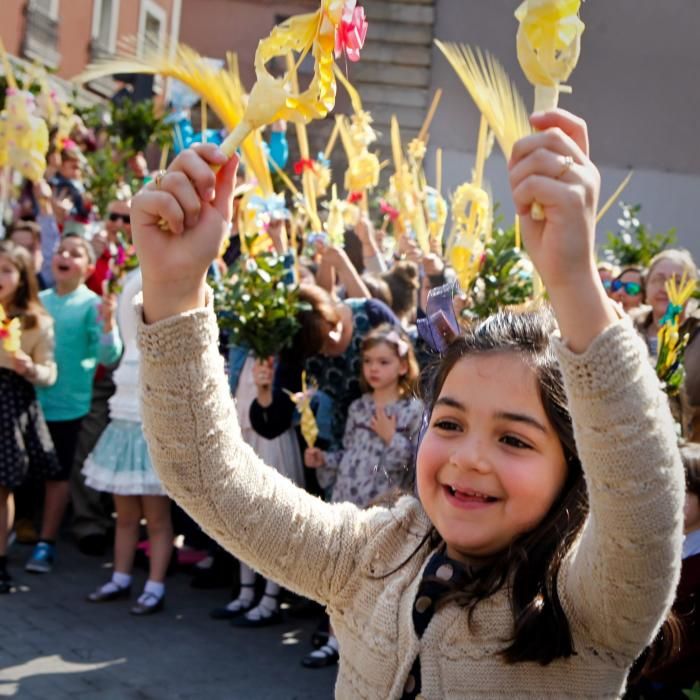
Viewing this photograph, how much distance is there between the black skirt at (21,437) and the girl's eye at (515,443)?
4.62 m

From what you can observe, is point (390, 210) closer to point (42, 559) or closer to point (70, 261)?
point (70, 261)

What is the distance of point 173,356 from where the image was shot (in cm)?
170

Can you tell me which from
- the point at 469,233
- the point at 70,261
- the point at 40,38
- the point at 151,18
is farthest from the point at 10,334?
the point at 151,18

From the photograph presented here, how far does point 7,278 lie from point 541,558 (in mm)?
4877

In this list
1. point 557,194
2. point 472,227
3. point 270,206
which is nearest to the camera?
point 557,194

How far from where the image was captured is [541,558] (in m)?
1.74

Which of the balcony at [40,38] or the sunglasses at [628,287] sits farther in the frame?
the balcony at [40,38]

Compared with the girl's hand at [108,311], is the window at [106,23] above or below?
above

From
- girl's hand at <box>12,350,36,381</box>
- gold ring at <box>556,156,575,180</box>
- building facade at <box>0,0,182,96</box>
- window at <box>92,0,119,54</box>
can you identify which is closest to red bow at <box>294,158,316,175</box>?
girl's hand at <box>12,350,36,381</box>

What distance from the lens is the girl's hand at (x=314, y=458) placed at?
533 centimetres

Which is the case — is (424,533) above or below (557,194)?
below

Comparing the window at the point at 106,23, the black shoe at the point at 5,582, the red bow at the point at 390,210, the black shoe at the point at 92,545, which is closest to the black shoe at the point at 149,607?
the black shoe at the point at 5,582

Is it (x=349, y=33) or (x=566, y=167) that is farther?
(x=349, y=33)

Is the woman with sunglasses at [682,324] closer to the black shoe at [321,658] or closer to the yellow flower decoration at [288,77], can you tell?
the black shoe at [321,658]
